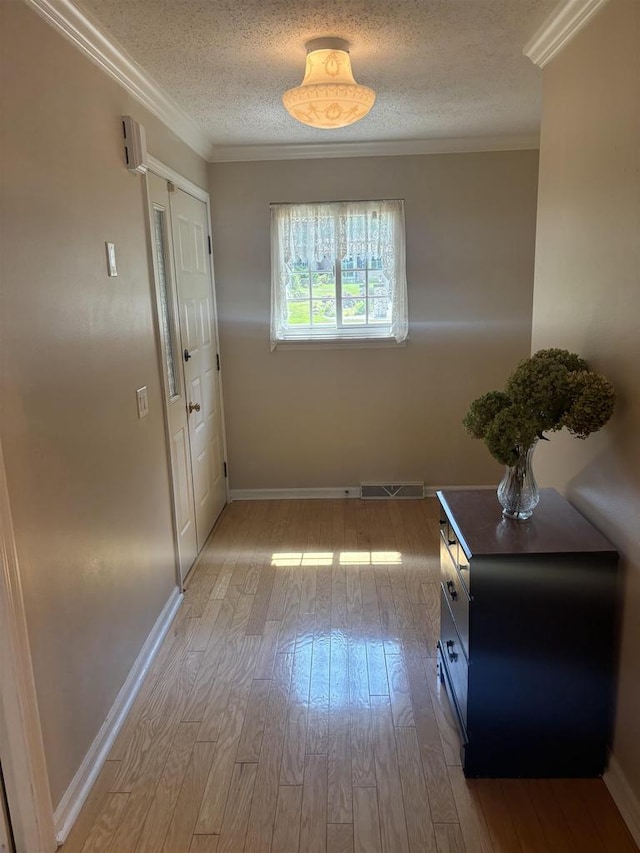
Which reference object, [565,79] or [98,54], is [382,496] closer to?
[565,79]

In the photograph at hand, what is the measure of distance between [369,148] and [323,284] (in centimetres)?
94

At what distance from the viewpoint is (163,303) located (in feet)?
9.93

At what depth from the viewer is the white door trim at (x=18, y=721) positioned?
59.0 inches

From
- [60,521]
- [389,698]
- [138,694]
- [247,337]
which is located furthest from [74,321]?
[247,337]

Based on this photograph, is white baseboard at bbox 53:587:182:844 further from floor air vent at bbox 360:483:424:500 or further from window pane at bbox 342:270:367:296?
window pane at bbox 342:270:367:296

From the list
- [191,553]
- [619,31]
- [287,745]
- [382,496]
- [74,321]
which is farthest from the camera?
[382,496]

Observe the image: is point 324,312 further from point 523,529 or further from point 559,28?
point 523,529

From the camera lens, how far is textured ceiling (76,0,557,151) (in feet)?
6.49

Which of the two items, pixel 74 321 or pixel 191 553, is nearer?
pixel 74 321

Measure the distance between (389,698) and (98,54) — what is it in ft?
8.66

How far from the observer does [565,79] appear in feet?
7.07

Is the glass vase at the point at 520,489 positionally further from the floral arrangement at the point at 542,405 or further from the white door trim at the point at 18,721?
the white door trim at the point at 18,721

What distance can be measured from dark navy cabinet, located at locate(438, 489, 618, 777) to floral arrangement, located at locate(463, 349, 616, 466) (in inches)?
12.1

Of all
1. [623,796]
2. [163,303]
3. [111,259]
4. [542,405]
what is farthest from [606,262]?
[163,303]
